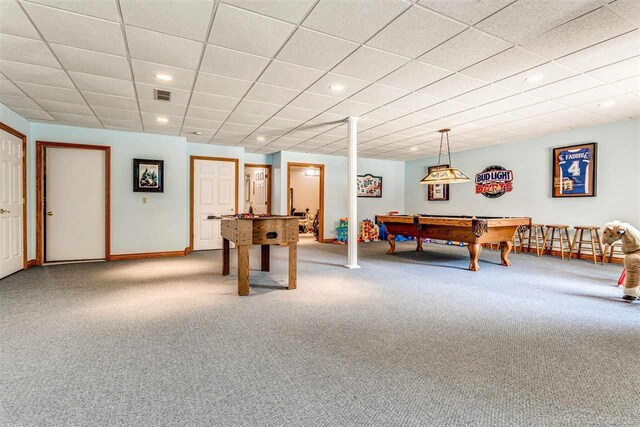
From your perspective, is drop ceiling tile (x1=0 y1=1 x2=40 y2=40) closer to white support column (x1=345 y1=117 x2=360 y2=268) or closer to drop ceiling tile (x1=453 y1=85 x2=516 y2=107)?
white support column (x1=345 y1=117 x2=360 y2=268)

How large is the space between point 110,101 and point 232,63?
Answer: 2275 millimetres

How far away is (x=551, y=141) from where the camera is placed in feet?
21.4

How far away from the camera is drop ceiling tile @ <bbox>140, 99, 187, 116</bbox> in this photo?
4387 mm

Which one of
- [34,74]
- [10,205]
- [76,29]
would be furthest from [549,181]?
[10,205]

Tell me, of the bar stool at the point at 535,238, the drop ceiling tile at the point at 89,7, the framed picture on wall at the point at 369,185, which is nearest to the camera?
the drop ceiling tile at the point at 89,7

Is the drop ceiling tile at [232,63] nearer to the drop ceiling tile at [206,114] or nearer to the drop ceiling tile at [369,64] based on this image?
the drop ceiling tile at [369,64]

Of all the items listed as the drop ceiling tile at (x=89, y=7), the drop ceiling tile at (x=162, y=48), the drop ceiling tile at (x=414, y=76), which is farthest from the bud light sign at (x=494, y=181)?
the drop ceiling tile at (x=89, y=7)

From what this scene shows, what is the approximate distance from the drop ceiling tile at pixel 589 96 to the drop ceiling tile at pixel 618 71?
0.30m

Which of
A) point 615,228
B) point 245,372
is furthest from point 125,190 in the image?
point 615,228

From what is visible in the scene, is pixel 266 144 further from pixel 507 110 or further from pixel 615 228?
pixel 615 228

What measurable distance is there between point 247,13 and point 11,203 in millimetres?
4758

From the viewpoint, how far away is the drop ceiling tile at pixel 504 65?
10.1ft

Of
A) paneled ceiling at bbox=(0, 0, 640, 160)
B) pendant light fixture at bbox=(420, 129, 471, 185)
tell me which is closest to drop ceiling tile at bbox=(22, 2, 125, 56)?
paneled ceiling at bbox=(0, 0, 640, 160)

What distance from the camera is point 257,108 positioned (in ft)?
15.4
